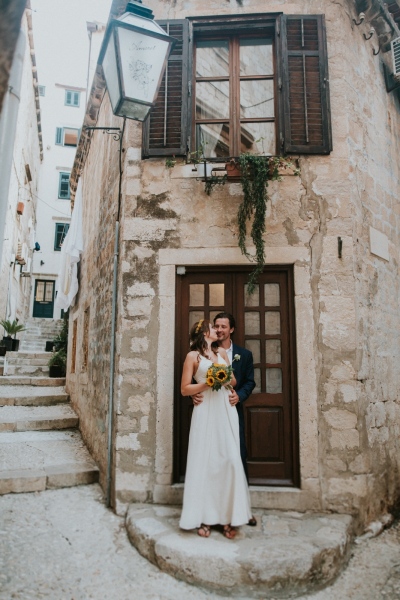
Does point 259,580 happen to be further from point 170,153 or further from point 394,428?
point 170,153

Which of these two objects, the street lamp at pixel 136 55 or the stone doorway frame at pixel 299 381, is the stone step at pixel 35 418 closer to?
the stone doorway frame at pixel 299 381

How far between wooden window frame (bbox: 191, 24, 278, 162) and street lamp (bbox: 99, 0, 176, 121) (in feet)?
3.99

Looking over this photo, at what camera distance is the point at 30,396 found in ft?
24.8

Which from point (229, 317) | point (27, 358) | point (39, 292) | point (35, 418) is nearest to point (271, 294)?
point (229, 317)

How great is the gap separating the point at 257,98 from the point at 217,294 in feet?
7.68

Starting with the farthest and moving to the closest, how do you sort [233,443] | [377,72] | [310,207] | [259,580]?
[377,72]
[310,207]
[233,443]
[259,580]

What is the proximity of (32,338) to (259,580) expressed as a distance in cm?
1295

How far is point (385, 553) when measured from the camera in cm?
380

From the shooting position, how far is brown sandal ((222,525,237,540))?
11.3 feet

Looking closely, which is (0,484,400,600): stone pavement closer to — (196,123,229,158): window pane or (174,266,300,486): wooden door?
(174,266,300,486): wooden door

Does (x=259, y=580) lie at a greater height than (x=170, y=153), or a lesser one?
lesser

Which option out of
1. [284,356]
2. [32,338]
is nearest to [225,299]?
[284,356]

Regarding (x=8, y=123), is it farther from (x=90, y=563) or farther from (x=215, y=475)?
(x=90, y=563)

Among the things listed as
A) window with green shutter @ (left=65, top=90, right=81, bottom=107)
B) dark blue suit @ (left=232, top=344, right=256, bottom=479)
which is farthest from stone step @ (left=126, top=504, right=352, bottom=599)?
window with green shutter @ (left=65, top=90, right=81, bottom=107)
